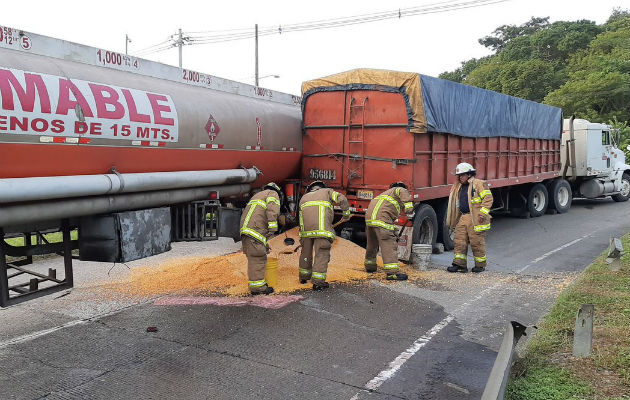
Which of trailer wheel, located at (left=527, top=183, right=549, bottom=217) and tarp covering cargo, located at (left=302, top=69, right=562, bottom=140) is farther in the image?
trailer wheel, located at (left=527, top=183, right=549, bottom=217)

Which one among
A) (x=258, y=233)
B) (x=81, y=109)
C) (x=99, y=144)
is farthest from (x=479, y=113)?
(x=81, y=109)

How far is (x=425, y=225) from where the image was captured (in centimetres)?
901

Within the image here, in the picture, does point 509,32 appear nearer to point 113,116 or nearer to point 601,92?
point 601,92

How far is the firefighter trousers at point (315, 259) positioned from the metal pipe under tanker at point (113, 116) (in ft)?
5.10

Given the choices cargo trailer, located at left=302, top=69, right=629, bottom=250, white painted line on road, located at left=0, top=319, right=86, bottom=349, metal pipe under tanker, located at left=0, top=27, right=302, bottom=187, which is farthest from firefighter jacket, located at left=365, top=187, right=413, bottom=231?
white painted line on road, located at left=0, top=319, right=86, bottom=349

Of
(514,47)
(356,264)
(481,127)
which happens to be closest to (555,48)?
(514,47)

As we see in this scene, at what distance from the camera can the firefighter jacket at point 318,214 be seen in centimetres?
688

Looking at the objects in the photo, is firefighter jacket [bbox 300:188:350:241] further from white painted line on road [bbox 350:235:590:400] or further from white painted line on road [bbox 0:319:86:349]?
white painted line on road [bbox 0:319:86:349]

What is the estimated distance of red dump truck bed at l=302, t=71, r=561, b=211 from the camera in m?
8.10

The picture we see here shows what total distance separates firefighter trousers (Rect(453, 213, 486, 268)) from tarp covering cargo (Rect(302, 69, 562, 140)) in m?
1.62

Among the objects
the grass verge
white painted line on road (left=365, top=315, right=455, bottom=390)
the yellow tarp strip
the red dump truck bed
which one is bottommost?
white painted line on road (left=365, top=315, right=455, bottom=390)

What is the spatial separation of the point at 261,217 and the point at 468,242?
3508 mm

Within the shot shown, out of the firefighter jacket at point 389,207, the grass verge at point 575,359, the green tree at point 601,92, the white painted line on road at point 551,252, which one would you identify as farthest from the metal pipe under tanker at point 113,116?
the green tree at point 601,92

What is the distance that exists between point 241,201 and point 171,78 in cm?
217
